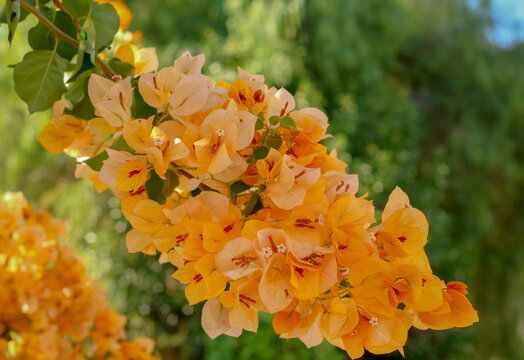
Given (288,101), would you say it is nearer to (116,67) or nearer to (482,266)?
(116,67)

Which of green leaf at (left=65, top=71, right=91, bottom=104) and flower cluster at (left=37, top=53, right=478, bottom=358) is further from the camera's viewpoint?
green leaf at (left=65, top=71, right=91, bottom=104)

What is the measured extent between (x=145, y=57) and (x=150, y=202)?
0.16 meters

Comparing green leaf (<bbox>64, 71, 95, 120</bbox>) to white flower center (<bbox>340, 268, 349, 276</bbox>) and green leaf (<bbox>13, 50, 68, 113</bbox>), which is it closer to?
green leaf (<bbox>13, 50, 68, 113</bbox>)

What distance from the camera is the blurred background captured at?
7.67 ft

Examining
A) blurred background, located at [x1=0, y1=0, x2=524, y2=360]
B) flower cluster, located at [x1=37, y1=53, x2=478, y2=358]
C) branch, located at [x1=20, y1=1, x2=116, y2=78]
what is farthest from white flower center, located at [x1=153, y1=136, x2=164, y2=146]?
blurred background, located at [x1=0, y1=0, x2=524, y2=360]

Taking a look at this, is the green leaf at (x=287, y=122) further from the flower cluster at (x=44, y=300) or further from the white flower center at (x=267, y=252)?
the flower cluster at (x=44, y=300)

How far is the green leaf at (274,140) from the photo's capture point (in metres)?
0.33

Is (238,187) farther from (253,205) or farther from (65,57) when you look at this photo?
(65,57)

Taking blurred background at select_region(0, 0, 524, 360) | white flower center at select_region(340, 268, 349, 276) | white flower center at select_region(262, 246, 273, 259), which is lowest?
blurred background at select_region(0, 0, 524, 360)

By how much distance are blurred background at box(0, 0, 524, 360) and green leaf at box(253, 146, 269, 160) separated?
1.47 metres

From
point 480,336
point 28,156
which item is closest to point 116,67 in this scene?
point 28,156

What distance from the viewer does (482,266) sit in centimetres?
327

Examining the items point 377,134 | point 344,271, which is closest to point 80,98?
point 344,271

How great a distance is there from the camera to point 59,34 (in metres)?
0.38
